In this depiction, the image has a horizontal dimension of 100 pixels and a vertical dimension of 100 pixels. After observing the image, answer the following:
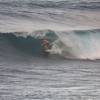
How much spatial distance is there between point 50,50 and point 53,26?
16.0 ft

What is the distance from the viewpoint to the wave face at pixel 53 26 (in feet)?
80.3

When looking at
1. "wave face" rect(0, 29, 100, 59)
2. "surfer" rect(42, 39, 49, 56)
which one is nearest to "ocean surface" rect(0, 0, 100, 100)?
"wave face" rect(0, 29, 100, 59)

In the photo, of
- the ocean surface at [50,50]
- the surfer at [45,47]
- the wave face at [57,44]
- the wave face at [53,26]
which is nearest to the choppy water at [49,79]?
the ocean surface at [50,50]

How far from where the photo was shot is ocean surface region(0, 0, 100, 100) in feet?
51.9

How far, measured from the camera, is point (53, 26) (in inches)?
1121

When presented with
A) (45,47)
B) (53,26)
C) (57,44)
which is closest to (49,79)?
(45,47)

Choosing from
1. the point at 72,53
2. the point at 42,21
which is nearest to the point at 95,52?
the point at 72,53

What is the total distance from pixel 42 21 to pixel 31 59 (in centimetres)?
754

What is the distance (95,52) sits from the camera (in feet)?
81.4

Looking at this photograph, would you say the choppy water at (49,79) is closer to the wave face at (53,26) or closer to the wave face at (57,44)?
the wave face at (57,44)

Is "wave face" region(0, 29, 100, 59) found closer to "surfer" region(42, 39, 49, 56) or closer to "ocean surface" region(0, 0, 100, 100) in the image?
"ocean surface" region(0, 0, 100, 100)

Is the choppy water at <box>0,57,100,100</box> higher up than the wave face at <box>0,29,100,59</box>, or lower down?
higher up

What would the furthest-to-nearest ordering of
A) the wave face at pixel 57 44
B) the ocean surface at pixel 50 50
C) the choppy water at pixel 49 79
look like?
the wave face at pixel 57 44
the ocean surface at pixel 50 50
the choppy water at pixel 49 79

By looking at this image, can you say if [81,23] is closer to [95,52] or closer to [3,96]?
[95,52]
